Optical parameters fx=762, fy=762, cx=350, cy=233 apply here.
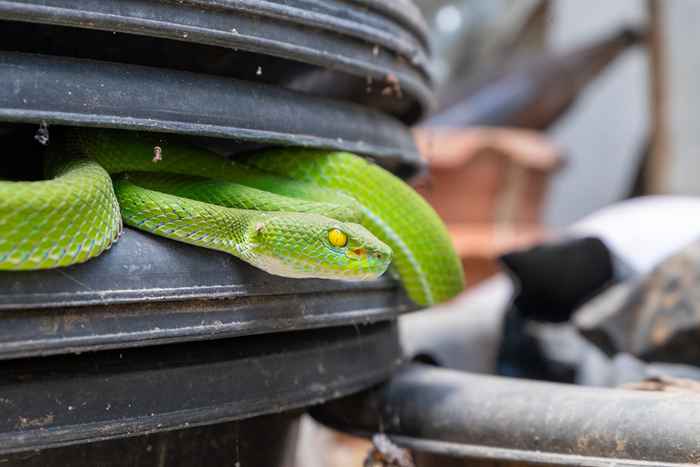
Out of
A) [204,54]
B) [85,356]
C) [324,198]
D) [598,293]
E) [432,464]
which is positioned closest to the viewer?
[85,356]

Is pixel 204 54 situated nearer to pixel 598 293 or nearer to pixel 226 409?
pixel 226 409

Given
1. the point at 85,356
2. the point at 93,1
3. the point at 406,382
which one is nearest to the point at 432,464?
the point at 406,382

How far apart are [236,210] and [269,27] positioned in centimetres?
34

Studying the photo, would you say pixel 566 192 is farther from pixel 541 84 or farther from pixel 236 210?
pixel 236 210

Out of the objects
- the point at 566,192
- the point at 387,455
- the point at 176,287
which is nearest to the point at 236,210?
the point at 176,287

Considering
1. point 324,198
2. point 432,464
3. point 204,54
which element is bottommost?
point 432,464

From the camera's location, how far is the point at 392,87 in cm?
170

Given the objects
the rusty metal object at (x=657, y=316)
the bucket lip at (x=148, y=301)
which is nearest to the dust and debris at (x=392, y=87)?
the bucket lip at (x=148, y=301)

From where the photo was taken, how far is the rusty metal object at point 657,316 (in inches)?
84.2

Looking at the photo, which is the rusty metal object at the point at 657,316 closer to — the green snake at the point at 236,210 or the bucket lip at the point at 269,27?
the green snake at the point at 236,210

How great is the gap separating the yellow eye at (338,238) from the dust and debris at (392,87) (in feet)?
1.26

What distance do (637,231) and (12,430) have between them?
2188 millimetres

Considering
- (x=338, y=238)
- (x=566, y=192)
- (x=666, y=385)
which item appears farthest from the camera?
(x=566, y=192)

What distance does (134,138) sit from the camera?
4.74 ft
